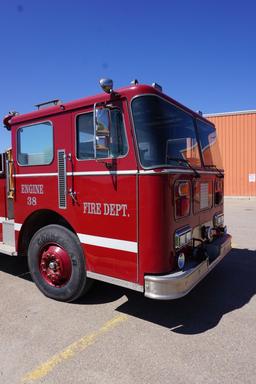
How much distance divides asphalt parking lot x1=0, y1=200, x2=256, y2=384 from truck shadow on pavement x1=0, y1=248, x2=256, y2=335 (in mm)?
12

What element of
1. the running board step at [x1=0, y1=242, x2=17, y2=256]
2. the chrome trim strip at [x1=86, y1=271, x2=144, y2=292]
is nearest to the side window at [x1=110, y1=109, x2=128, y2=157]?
the chrome trim strip at [x1=86, y1=271, x2=144, y2=292]

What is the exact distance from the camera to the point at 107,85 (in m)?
3.54

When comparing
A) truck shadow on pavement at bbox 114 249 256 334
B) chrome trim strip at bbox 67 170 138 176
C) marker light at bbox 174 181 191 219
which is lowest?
truck shadow on pavement at bbox 114 249 256 334

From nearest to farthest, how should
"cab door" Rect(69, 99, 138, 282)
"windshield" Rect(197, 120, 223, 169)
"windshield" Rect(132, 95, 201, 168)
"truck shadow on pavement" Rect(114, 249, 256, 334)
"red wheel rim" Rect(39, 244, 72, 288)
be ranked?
"windshield" Rect(132, 95, 201, 168)
"cab door" Rect(69, 99, 138, 282)
"truck shadow on pavement" Rect(114, 249, 256, 334)
"red wheel rim" Rect(39, 244, 72, 288)
"windshield" Rect(197, 120, 223, 169)

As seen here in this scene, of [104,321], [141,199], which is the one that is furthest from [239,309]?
[141,199]

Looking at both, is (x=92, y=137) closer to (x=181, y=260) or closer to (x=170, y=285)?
(x=181, y=260)

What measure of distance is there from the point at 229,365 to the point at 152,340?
0.79m

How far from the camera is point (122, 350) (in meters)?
3.18

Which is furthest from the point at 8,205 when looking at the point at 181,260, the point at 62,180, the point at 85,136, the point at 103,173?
the point at 181,260

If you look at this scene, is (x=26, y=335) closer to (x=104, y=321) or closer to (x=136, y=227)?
(x=104, y=321)

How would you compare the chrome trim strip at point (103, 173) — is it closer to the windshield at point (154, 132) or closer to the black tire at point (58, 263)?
the windshield at point (154, 132)

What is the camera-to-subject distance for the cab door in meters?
3.54

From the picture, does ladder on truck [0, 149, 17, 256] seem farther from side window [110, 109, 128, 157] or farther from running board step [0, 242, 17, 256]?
side window [110, 109, 128, 157]

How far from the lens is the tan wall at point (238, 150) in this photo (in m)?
21.5
